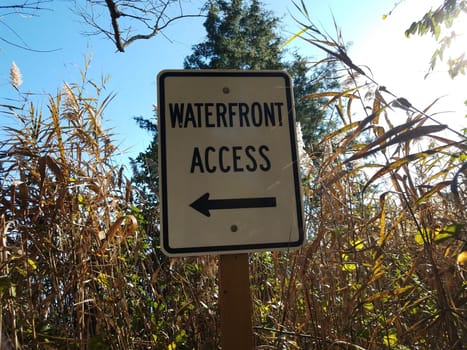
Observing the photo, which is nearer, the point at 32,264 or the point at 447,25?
the point at 32,264

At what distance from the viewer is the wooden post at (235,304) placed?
134 centimetres

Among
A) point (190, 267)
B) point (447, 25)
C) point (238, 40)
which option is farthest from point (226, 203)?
point (238, 40)

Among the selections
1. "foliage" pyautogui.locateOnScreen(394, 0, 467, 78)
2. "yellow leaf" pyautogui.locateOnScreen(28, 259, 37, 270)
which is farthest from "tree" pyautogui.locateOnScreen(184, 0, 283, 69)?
"yellow leaf" pyautogui.locateOnScreen(28, 259, 37, 270)

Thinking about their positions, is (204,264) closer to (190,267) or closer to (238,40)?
(190,267)

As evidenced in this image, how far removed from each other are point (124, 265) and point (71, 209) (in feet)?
1.15

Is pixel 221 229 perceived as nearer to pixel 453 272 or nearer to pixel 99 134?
pixel 453 272

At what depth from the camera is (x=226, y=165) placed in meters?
1.43

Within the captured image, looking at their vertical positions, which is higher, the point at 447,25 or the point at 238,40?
the point at 238,40

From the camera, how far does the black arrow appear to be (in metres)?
1.39

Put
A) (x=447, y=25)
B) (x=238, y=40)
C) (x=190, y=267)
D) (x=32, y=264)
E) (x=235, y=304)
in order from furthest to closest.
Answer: (x=238, y=40)
(x=447, y=25)
(x=190, y=267)
(x=32, y=264)
(x=235, y=304)

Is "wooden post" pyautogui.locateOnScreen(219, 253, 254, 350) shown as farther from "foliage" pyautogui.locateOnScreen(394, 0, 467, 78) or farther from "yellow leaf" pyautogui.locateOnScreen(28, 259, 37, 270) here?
"foliage" pyautogui.locateOnScreen(394, 0, 467, 78)

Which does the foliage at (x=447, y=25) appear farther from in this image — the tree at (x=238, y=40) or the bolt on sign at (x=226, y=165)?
the tree at (x=238, y=40)

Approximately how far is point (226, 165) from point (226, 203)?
13 centimetres

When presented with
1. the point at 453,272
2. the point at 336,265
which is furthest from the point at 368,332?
the point at 453,272
